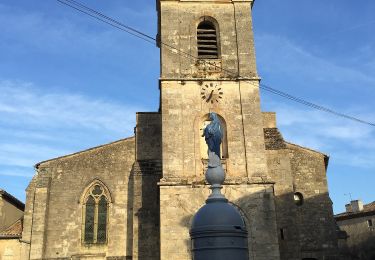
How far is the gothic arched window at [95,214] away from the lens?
62.1ft

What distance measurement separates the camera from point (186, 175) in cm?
1708

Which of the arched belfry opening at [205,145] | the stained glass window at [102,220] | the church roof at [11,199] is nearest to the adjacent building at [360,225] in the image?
the arched belfry opening at [205,145]

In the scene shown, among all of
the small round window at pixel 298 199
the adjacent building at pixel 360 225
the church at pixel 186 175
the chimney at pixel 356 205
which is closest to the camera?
the church at pixel 186 175

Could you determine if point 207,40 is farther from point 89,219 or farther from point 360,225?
point 360,225

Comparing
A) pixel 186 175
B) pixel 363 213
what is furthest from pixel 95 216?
pixel 363 213

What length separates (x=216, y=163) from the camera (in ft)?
20.2

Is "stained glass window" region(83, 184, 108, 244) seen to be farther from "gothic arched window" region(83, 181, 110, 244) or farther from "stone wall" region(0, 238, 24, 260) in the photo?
"stone wall" region(0, 238, 24, 260)

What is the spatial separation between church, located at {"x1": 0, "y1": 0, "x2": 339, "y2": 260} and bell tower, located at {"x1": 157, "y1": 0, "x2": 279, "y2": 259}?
0.04 m

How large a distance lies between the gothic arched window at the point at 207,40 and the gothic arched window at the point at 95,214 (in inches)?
275

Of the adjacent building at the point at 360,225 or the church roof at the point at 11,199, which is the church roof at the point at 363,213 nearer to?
the adjacent building at the point at 360,225

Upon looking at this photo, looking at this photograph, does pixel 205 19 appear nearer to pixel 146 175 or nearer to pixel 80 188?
pixel 146 175

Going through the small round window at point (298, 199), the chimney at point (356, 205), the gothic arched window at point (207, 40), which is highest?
the gothic arched window at point (207, 40)

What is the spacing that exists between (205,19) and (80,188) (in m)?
8.80

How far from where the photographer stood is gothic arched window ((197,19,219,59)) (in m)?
19.2
